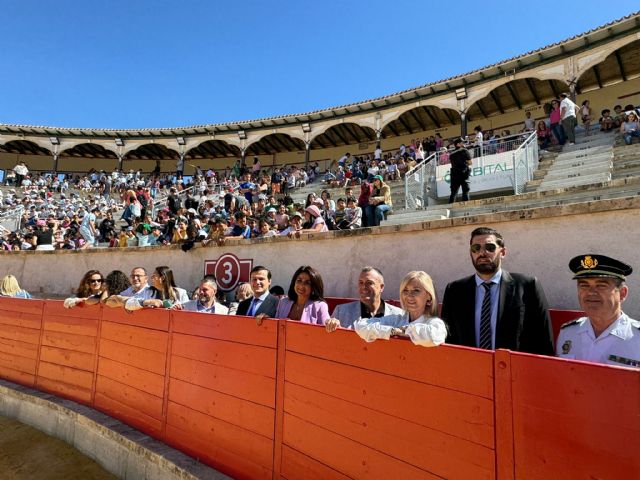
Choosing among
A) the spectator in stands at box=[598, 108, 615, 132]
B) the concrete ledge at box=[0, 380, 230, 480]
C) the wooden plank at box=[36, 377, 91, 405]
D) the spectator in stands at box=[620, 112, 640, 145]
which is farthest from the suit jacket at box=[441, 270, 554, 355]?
the spectator in stands at box=[598, 108, 615, 132]

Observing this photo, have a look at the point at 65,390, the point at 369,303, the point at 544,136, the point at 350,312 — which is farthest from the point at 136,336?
the point at 544,136

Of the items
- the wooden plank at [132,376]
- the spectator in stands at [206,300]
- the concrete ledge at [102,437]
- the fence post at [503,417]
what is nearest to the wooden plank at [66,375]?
the concrete ledge at [102,437]

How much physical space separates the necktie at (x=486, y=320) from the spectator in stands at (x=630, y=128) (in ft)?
30.2

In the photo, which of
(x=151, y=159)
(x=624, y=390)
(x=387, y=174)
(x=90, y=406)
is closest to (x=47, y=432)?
(x=90, y=406)

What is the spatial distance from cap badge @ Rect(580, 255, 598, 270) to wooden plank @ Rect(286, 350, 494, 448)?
980 mm

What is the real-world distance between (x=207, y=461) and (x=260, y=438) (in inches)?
25.9

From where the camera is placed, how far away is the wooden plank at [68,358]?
4.44 m

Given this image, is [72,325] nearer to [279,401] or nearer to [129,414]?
[129,414]

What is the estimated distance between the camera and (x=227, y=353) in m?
3.02

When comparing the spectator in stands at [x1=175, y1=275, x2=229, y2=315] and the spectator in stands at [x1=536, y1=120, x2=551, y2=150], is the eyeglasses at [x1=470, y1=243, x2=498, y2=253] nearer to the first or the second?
the spectator in stands at [x1=175, y1=275, x2=229, y2=315]

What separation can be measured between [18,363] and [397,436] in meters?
5.69

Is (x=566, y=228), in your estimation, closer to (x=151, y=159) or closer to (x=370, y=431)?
(x=370, y=431)

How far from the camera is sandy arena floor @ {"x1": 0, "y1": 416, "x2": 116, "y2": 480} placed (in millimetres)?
3564

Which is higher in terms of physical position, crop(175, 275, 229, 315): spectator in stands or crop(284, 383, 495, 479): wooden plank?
crop(175, 275, 229, 315): spectator in stands
